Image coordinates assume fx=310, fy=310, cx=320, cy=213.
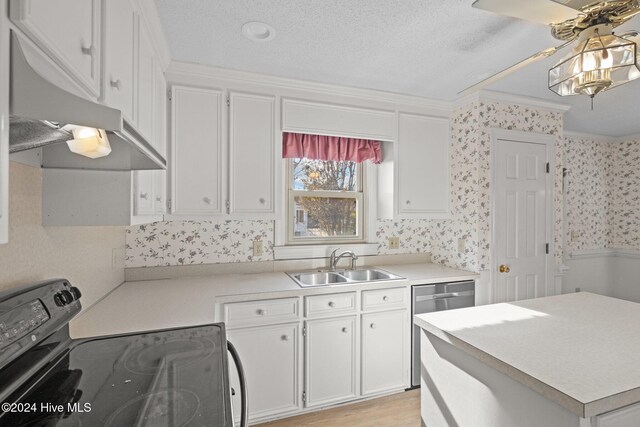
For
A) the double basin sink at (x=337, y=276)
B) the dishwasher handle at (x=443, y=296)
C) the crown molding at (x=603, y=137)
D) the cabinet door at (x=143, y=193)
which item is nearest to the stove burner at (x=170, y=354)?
the cabinet door at (x=143, y=193)

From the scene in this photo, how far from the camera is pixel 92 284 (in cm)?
169

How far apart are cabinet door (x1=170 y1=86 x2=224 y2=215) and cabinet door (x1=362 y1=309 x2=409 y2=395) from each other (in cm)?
142

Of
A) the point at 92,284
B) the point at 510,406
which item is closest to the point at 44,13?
the point at 92,284

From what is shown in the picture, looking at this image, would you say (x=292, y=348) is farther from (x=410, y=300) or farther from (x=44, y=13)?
(x=44, y=13)

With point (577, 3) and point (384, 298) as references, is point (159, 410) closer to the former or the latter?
point (384, 298)

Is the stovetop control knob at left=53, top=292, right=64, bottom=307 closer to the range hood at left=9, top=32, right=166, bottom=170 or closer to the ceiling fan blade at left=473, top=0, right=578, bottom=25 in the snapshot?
the range hood at left=9, top=32, right=166, bottom=170

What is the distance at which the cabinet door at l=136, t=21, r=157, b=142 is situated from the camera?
1.43 m

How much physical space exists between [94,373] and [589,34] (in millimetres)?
2219

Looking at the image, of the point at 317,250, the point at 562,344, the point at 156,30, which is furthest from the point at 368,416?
the point at 156,30

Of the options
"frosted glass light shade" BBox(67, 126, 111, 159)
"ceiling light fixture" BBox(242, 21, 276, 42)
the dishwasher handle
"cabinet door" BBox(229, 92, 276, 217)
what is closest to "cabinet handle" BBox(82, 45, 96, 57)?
"frosted glass light shade" BBox(67, 126, 111, 159)

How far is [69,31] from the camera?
0.78 m

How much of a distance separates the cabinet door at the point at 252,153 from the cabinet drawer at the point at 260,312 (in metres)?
0.68

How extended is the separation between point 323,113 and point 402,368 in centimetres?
210

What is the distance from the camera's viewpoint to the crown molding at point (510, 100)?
2.66m
